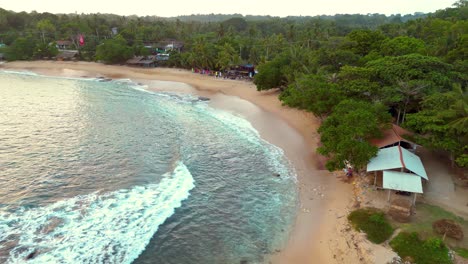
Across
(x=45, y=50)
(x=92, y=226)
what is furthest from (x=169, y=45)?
(x=92, y=226)

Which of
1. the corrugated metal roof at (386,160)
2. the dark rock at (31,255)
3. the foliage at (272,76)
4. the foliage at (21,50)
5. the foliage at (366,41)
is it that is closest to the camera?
the dark rock at (31,255)

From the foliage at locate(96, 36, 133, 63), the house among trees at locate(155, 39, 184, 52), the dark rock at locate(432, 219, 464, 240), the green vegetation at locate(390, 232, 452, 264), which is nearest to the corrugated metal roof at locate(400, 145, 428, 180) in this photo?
the dark rock at locate(432, 219, 464, 240)

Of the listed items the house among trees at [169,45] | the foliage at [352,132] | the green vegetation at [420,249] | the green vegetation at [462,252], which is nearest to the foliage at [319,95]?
the foliage at [352,132]

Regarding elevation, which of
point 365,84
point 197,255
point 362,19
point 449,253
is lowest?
point 197,255

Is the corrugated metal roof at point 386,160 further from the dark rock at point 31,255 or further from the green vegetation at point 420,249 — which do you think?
the dark rock at point 31,255

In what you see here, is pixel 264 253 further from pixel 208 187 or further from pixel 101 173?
pixel 101 173

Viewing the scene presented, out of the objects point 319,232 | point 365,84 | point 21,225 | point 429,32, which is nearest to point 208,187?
point 319,232

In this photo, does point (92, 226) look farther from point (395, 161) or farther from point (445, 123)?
point (445, 123)
